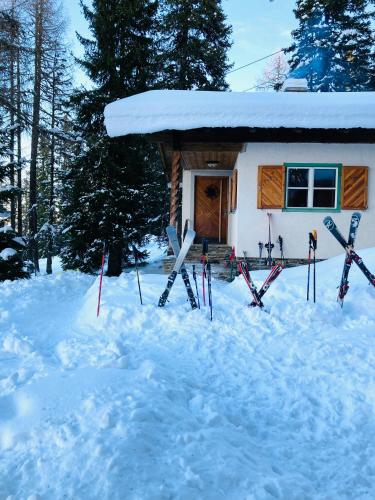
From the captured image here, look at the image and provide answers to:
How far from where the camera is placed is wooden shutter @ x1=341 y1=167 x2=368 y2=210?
10.2 meters

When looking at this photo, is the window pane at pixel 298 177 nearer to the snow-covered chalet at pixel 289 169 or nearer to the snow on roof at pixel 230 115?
the snow-covered chalet at pixel 289 169

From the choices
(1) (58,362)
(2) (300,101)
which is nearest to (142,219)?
(2) (300,101)

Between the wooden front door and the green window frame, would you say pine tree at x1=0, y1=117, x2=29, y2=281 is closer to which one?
the wooden front door

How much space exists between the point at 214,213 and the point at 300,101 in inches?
245

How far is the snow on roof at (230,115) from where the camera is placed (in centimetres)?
895

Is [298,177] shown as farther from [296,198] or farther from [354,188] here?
[354,188]

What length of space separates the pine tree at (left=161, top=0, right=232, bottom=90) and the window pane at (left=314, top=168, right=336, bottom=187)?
10.9m

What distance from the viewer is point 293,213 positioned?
10.5 m

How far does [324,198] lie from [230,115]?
360 centimetres

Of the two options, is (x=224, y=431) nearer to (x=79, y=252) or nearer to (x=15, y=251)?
(x=15, y=251)

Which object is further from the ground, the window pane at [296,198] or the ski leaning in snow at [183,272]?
the window pane at [296,198]

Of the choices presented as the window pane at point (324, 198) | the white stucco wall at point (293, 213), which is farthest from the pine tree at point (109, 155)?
the window pane at point (324, 198)

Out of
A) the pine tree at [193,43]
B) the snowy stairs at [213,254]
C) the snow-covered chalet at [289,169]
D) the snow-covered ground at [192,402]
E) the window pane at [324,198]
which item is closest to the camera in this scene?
the snow-covered ground at [192,402]

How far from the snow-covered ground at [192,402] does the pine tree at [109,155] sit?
27.2 ft
